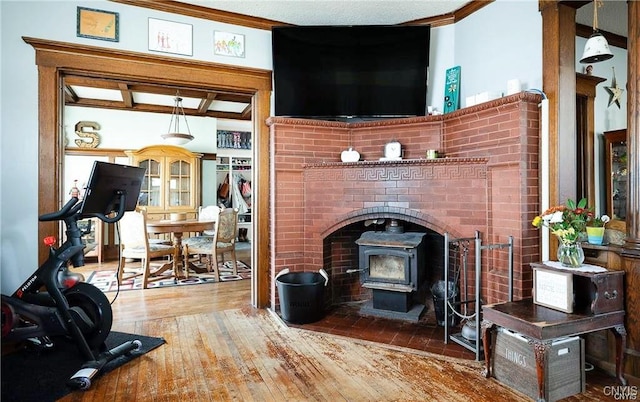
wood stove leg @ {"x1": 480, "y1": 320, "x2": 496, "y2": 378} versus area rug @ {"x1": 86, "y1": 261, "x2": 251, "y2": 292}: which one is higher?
wood stove leg @ {"x1": 480, "y1": 320, "x2": 496, "y2": 378}

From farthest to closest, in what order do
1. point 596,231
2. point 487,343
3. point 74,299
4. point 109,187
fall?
point 74,299 → point 109,187 → point 596,231 → point 487,343

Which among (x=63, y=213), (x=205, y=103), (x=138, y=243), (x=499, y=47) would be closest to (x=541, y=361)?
(x=499, y=47)

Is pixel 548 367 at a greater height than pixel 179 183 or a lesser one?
lesser

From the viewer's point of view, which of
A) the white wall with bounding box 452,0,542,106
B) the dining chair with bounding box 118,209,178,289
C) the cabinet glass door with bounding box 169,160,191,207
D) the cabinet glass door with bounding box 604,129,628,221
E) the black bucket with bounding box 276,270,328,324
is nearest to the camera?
the white wall with bounding box 452,0,542,106

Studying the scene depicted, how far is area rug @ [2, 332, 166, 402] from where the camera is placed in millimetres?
2115

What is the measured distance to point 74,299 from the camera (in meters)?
2.60

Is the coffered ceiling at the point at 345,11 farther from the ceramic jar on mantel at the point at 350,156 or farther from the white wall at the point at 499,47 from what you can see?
the ceramic jar on mantel at the point at 350,156

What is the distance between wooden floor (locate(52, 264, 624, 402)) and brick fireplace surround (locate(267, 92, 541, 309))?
667 mm

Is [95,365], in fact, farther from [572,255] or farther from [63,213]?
[572,255]

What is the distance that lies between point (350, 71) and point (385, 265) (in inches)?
71.3

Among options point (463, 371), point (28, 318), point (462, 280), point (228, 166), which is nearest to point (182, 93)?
point (228, 166)

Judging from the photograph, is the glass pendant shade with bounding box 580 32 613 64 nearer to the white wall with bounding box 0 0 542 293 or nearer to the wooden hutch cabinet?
the white wall with bounding box 0 0 542 293

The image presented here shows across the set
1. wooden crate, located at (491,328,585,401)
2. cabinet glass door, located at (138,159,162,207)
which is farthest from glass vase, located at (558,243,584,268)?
cabinet glass door, located at (138,159,162,207)

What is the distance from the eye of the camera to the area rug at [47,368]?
2115mm
